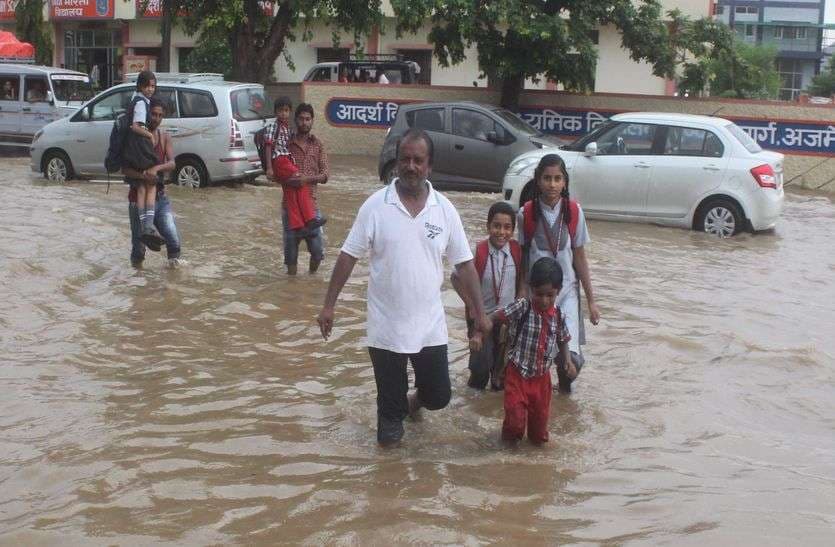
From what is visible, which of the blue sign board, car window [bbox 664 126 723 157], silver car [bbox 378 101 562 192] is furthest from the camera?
the blue sign board

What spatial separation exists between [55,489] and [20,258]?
20.0 ft

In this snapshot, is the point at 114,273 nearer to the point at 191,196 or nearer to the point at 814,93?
the point at 191,196

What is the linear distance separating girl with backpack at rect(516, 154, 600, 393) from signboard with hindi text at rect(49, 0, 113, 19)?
32.3 meters

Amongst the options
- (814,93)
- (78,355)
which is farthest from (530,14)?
(814,93)

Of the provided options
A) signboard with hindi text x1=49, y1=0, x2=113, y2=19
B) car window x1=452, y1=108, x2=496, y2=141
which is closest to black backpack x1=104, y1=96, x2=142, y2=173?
car window x1=452, y1=108, x2=496, y2=141

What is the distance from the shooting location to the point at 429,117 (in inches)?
710

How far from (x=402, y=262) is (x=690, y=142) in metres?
9.48

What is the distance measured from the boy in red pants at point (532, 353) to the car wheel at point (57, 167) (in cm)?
1351

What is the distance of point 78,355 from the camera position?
7586mm

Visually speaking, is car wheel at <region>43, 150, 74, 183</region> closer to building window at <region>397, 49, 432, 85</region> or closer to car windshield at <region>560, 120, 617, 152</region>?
car windshield at <region>560, 120, 617, 152</region>

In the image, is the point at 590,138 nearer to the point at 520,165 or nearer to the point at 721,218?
the point at 520,165

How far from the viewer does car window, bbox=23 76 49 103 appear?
891 inches

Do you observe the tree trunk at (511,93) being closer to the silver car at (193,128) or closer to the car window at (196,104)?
the silver car at (193,128)

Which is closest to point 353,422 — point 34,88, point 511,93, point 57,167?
point 57,167
